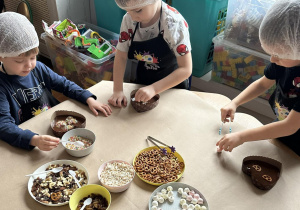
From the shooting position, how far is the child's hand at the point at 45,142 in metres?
1.02

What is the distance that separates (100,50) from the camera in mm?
2076

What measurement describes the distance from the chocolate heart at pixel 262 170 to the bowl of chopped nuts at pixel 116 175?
1.29 ft

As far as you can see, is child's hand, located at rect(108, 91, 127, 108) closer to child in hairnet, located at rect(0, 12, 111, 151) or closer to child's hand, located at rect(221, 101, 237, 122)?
child in hairnet, located at rect(0, 12, 111, 151)

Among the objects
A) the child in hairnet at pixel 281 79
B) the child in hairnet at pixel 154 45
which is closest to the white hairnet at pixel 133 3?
the child in hairnet at pixel 154 45

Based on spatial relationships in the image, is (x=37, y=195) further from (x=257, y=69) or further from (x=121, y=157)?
(x=257, y=69)

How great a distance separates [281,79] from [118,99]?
2.23ft

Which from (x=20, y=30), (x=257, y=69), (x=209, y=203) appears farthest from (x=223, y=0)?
(x=209, y=203)

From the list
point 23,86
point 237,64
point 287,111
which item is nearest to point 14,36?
point 23,86

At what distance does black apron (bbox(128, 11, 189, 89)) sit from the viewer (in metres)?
1.38

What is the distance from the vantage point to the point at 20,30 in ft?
3.67

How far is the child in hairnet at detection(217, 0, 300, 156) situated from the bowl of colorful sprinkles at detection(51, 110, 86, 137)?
559 mm

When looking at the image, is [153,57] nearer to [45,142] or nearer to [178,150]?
[178,150]

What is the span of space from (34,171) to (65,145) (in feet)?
0.45

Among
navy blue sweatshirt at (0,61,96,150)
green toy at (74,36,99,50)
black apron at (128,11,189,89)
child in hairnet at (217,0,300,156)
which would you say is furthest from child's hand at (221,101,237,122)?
green toy at (74,36,99,50)
